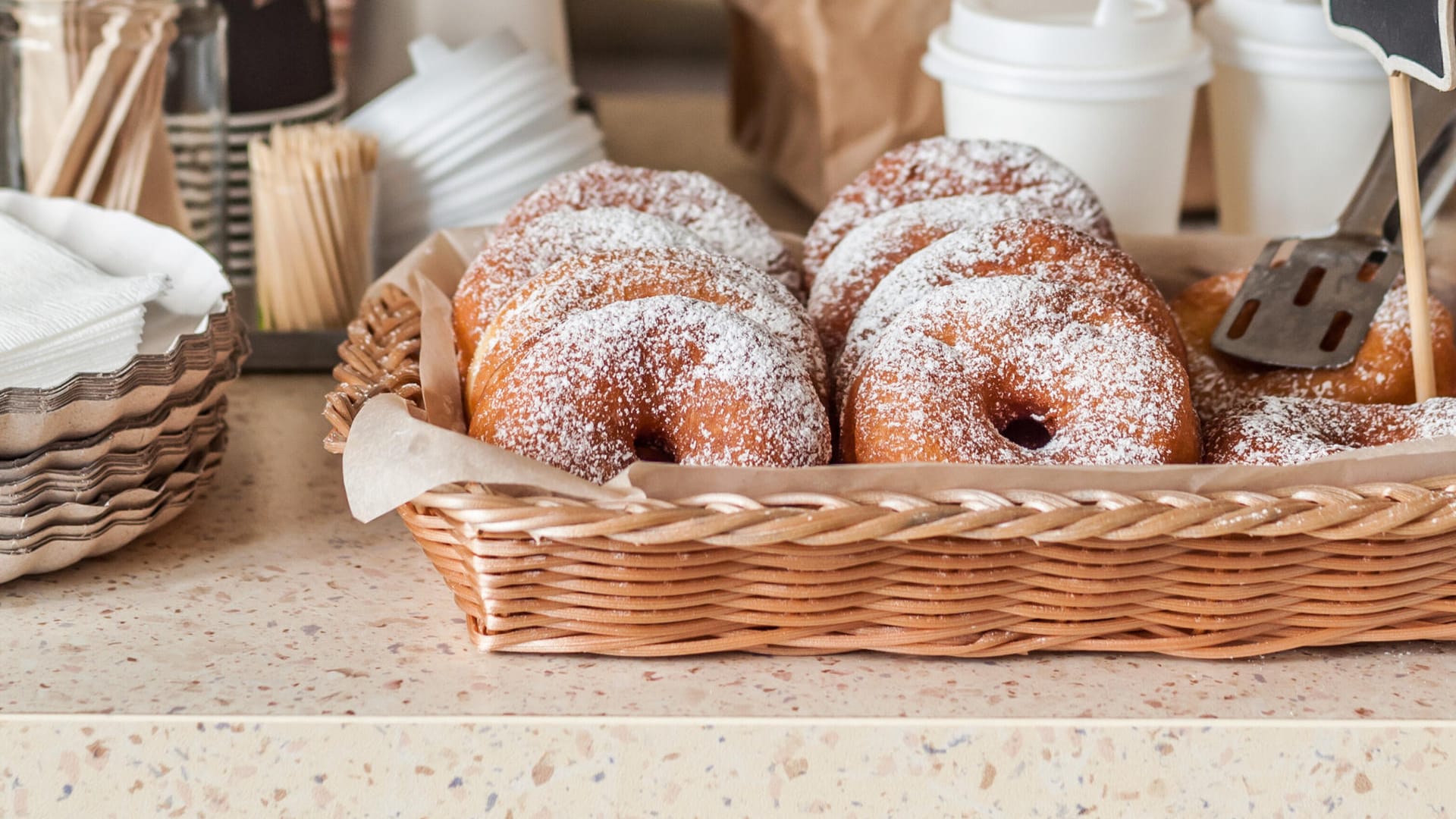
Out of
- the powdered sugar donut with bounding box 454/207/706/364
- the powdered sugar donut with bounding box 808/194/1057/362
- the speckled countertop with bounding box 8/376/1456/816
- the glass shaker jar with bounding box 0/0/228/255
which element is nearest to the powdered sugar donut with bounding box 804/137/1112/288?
the powdered sugar donut with bounding box 808/194/1057/362

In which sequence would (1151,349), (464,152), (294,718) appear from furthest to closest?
(464,152) < (1151,349) < (294,718)

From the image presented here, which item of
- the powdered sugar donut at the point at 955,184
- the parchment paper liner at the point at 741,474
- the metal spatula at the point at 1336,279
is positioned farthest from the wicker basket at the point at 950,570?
the powdered sugar donut at the point at 955,184

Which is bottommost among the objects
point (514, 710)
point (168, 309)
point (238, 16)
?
point (514, 710)

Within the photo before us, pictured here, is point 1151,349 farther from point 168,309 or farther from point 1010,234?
point 168,309

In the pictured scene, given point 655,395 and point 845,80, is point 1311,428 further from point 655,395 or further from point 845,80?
point 845,80

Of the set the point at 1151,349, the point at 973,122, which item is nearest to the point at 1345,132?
the point at 973,122

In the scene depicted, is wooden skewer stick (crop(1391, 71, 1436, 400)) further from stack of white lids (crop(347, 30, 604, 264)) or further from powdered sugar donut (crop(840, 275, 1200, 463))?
stack of white lids (crop(347, 30, 604, 264))
